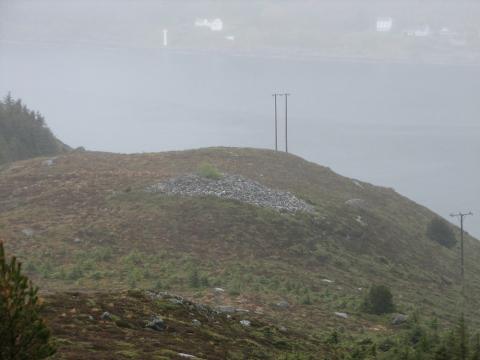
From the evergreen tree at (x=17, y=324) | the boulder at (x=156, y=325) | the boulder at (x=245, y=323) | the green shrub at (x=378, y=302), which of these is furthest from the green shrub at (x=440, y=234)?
the evergreen tree at (x=17, y=324)

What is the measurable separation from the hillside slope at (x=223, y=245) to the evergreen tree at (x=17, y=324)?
10084 millimetres

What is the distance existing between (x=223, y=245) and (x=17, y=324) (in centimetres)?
1825

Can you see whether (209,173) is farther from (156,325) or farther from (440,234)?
(156,325)

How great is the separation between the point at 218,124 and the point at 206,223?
160609 millimetres

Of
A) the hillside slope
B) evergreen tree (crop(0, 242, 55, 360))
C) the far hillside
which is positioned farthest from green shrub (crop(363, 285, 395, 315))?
the far hillside

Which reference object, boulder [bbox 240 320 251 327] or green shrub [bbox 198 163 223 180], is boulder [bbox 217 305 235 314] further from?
green shrub [bbox 198 163 223 180]

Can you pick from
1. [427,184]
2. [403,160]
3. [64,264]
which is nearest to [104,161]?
[64,264]

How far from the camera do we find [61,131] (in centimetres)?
17612

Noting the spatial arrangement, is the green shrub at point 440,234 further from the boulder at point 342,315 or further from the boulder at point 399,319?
the boulder at point 342,315

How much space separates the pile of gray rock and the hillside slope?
0.66 m

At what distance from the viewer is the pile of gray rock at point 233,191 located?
28969mm

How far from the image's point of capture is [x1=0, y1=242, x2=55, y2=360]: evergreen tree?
562 cm

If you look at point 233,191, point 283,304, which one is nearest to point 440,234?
point 233,191

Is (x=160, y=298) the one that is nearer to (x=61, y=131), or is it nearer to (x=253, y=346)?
(x=253, y=346)
